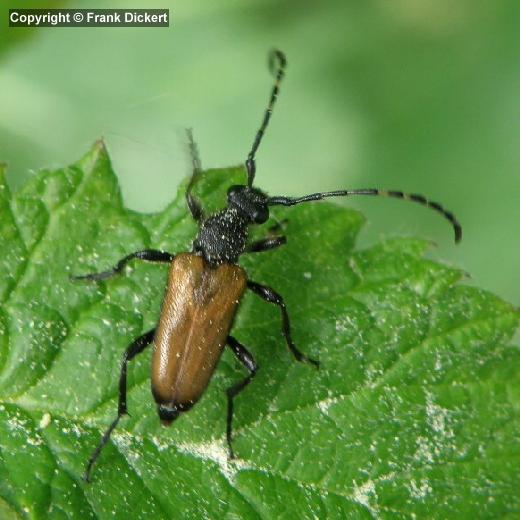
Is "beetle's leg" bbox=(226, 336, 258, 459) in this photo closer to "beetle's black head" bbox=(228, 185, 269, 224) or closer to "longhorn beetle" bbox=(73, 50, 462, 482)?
"longhorn beetle" bbox=(73, 50, 462, 482)

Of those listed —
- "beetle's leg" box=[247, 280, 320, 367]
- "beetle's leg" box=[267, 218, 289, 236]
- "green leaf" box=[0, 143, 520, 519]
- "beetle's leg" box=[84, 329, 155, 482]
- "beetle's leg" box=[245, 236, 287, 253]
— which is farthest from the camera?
"beetle's leg" box=[267, 218, 289, 236]

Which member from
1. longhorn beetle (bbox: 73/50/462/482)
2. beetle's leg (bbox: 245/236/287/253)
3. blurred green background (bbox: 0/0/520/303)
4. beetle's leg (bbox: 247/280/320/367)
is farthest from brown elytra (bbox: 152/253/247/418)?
blurred green background (bbox: 0/0/520/303)

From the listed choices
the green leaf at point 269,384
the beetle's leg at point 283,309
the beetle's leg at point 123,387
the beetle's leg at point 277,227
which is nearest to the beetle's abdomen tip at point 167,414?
the green leaf at point 269,384

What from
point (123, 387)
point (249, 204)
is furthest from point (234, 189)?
point (123, 387)

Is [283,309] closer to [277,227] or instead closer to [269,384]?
[269,384]

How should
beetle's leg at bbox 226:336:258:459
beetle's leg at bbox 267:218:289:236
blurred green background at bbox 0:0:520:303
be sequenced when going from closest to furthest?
beetle's leg at bbox 226:336:258:459, beetle's leg at bbox 267:218:289:236, blurred green background at bbox 0:0:520:303

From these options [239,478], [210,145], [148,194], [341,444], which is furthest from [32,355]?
[210,145]
